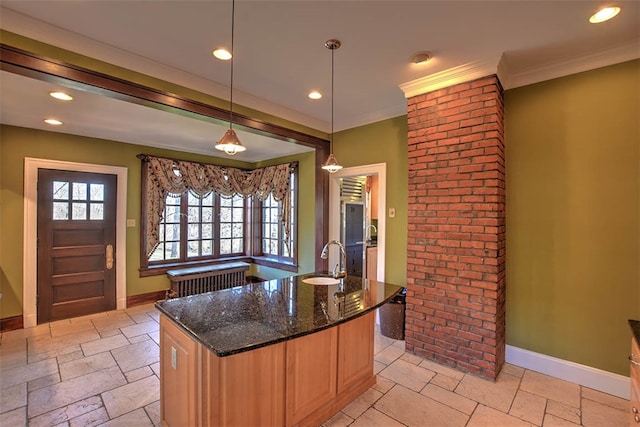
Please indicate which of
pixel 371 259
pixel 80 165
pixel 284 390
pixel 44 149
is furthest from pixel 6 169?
pixel 371 259

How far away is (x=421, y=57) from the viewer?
2.44 metres

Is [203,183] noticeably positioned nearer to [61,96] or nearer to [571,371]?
[61,96]

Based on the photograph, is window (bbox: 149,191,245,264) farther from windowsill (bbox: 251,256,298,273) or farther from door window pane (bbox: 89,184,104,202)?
door window pane (bbox: 89,184,104,202)

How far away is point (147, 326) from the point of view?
379 cm

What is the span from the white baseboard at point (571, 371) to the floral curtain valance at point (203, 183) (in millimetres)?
3763

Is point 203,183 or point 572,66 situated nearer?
point 572,66

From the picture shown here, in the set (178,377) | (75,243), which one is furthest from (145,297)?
(178,377)

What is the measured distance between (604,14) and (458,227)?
68.8 inches

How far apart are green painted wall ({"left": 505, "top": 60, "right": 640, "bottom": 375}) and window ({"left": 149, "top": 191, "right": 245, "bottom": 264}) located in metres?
4.84

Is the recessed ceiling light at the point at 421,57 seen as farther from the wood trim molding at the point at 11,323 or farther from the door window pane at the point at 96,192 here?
the wood trim molding at the point at 11,323

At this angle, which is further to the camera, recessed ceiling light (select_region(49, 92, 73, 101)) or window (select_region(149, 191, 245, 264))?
window (select_region(149, 191, 245, 264))

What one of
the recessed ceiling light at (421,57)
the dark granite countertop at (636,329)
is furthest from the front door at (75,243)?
the dark granite countertop at (636,329)

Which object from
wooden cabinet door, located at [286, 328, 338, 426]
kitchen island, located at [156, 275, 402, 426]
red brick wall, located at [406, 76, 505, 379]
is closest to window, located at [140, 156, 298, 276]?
red brick wall, located at [406, 76, 505, 379]

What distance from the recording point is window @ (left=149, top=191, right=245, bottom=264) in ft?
16.9
